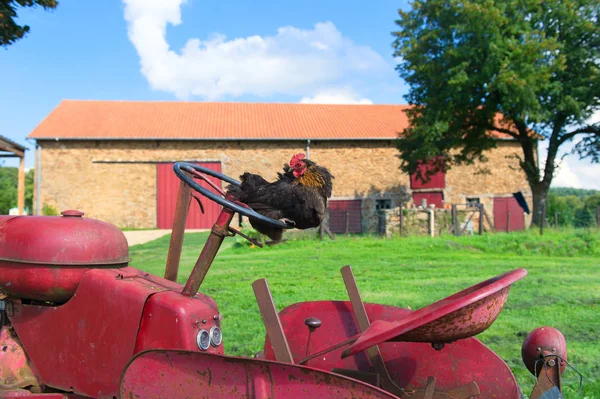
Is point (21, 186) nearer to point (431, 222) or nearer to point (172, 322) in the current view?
point (431, 222)

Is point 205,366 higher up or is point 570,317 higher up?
point 205,366

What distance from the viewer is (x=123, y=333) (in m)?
1.87

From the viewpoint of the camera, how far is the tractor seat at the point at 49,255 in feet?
6.75

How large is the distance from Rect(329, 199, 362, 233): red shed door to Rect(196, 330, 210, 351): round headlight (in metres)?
22.3

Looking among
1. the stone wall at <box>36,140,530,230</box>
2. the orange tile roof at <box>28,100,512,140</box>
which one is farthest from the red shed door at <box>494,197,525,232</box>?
the orange tile roof at <box>28,100,512,140</box>

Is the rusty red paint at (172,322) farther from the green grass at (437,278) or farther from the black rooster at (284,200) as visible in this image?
the green grass at (437,278)

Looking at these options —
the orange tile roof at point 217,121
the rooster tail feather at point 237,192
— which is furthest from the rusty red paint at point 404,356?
the orange tile roof at point 217,121

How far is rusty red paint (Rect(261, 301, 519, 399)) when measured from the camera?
2.17 m

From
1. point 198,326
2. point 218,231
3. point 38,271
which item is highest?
point 218,231

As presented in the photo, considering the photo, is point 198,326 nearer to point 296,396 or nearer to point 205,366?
point 205,366

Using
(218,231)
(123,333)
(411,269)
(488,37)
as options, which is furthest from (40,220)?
(488,37)

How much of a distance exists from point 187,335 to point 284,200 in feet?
1.99

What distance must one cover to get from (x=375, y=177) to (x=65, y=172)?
51.0ft

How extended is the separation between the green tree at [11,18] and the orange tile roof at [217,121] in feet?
52.6
